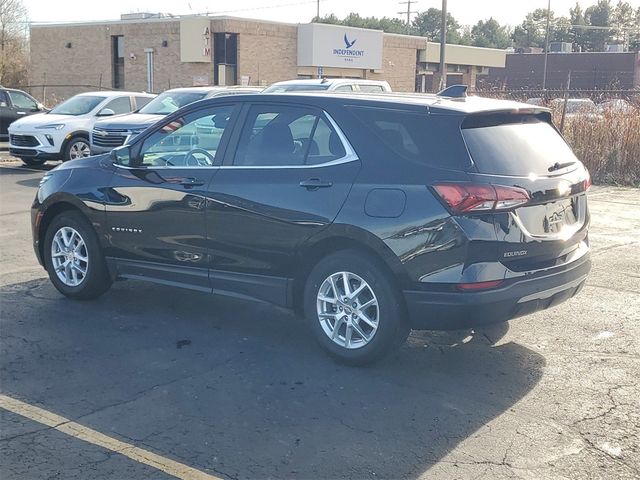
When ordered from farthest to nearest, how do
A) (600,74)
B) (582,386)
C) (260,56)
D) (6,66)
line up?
1. (600,74)
2. (6,66)
3. (260,56)
4. (582,386)

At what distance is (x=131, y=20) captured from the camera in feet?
151

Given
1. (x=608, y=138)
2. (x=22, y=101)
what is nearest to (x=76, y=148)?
(x=22, y=101)

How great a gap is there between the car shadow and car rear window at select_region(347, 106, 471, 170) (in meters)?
1.46

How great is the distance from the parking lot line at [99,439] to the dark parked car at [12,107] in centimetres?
1884

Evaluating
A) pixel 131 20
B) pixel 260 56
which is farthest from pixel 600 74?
pixel 131 20

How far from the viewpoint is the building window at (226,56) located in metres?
43.8

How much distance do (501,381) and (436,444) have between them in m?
1.13

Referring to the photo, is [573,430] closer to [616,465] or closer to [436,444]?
[616,465]

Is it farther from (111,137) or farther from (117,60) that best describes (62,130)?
(117,60)

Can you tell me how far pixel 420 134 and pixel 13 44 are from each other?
53.6 metres

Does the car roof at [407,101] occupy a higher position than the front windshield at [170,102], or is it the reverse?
the car roof at [407,101]

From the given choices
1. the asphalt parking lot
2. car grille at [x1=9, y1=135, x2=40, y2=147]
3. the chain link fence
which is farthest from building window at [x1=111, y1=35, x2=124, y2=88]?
the asphalt parking lot

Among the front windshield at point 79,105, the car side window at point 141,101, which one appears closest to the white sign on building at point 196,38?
the car side window at point 141,101

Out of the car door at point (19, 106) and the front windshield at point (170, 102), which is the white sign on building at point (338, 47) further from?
the front windshield at point (170, 102)
